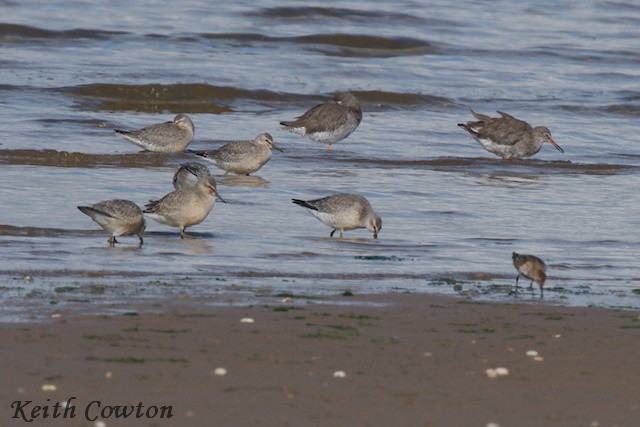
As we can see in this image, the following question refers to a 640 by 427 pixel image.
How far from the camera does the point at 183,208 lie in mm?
10945

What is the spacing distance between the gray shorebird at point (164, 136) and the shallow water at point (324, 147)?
0.51ft

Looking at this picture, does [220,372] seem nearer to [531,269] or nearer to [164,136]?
[531,269]

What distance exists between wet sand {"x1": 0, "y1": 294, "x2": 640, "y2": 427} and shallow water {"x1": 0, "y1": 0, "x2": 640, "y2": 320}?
0.73 metres

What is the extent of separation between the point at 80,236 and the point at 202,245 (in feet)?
3.47

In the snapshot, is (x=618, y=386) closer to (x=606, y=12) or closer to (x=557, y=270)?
(x=557, y=270)

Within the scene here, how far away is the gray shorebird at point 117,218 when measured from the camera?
33.1 ft

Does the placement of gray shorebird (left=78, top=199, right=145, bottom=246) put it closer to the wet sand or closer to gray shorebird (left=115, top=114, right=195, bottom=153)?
the wet sand

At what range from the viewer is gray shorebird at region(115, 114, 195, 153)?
16.5 meters

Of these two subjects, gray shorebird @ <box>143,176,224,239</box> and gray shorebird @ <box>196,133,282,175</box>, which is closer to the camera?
gray shorebird @ <box>143,176,224,239</box>

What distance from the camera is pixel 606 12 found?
35688 mm

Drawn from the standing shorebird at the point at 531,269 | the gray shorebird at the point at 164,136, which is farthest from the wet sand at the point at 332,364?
the gray shorebird at the point at 164,136

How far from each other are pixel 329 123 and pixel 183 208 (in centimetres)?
697

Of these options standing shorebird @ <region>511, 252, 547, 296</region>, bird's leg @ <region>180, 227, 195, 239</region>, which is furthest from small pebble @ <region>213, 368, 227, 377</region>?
bird's leg @ <region>180, 227, 195, 239</region>

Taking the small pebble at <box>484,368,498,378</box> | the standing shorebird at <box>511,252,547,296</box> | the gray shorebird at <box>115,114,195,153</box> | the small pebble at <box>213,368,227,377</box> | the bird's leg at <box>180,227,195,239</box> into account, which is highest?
the small pebble at <box>484,368,498,378</box>
